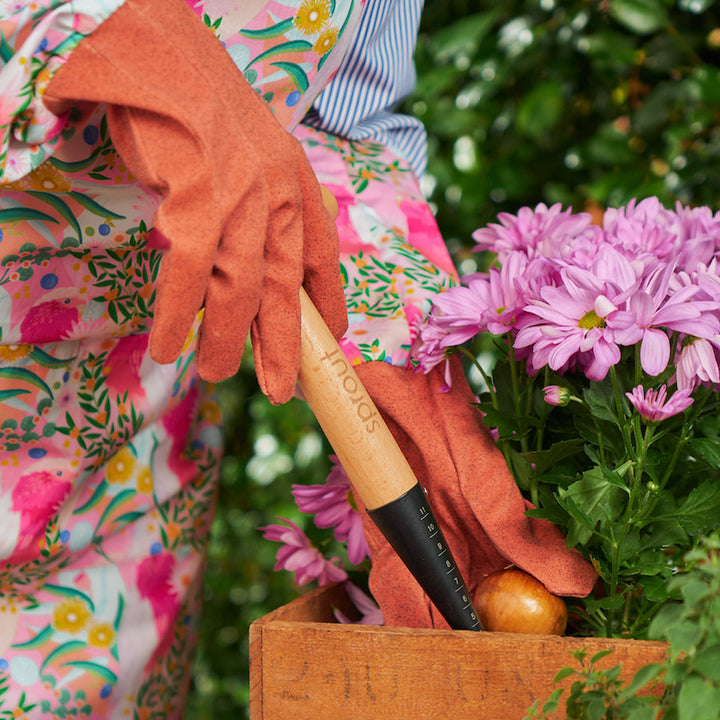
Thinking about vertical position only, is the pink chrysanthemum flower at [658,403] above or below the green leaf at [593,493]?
above

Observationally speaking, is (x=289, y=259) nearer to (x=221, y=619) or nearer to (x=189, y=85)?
(x=189, y=85)

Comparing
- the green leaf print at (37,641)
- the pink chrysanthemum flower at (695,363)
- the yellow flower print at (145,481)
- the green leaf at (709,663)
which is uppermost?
the green leaf at (709,663)

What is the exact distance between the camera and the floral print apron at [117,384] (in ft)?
1.69

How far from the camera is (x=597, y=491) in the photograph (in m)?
0.45

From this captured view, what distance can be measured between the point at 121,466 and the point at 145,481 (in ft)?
0.09

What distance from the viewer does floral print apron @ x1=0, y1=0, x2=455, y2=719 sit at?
0.52m

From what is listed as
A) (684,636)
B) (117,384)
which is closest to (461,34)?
(117,384)

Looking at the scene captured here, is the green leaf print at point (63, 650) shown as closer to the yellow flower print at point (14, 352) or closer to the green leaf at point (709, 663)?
the yellow flower print at point (14, 352)

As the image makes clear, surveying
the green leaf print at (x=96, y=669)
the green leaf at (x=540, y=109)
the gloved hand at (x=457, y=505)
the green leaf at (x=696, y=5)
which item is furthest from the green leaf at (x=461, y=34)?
the green leaf print at (x=96, y=669)

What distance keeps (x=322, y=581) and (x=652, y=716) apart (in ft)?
1.08

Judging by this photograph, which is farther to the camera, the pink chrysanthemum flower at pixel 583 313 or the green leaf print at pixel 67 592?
the green leaf print at pixel 67 592

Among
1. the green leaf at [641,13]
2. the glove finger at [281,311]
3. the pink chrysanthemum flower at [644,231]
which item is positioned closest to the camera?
the glove finger at [281,311]

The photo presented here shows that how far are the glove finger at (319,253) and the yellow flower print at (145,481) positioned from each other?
0.93ft

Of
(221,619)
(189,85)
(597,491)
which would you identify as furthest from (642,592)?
(221,619)
